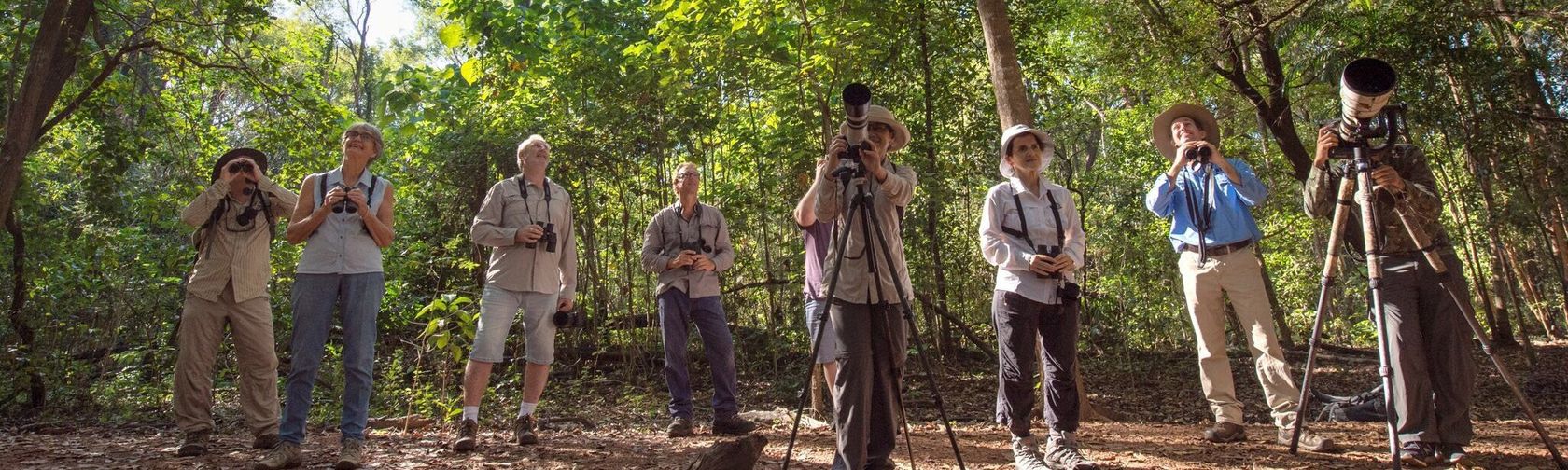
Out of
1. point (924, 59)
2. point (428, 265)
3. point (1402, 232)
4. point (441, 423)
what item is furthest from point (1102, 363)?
point (428, 265)

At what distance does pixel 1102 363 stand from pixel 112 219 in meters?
9.60

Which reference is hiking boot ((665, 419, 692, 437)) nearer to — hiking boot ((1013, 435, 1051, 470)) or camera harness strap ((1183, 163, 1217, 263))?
hiking boot ((1013, 435, 1051, 470))

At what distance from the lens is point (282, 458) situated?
3992 millimetres

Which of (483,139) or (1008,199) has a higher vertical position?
(483,139)

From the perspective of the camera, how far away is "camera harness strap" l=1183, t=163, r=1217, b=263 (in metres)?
4.39

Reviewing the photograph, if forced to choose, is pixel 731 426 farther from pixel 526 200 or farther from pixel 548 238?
pixel 526 200

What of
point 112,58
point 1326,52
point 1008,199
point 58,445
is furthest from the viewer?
point 1326,52

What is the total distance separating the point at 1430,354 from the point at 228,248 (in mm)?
5312

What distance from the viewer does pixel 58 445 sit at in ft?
17.1

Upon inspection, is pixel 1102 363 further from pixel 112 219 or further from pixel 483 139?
pixel 112 219

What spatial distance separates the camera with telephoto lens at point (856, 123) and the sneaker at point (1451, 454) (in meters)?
2.63

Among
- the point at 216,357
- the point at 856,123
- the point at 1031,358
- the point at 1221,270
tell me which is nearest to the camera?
the point at 856,123

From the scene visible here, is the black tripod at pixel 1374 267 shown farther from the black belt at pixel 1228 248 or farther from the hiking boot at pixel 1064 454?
the hiking boot at pixel 1064 454

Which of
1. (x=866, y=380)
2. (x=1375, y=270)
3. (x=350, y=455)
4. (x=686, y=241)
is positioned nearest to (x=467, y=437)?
(x=350, y=455)
